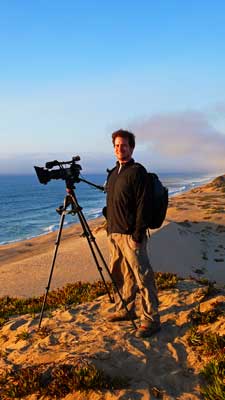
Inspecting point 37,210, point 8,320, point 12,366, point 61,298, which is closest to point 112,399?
point 12,366

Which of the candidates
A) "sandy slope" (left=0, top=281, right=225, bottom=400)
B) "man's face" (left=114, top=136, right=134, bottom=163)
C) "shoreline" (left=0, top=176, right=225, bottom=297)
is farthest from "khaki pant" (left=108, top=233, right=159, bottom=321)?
"shoreline" (left=0, top=176, right=225, bottom=297)

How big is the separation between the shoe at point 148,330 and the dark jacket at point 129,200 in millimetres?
1423

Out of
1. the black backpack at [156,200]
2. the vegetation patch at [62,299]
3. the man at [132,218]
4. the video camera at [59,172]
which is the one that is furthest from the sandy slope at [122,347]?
the video camera at [59,172]

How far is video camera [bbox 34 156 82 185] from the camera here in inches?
259

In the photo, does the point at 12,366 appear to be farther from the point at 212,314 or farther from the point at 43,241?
the point at 43,241

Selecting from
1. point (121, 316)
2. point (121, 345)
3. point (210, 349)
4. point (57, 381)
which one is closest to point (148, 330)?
point (121, 345)

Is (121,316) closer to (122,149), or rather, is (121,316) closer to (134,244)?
(134,244)

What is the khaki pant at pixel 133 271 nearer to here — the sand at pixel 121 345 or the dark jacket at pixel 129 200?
the dark jacket at pixel 129 200

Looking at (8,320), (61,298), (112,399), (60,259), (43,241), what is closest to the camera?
(112,399)

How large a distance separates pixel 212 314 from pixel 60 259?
36.3 ft

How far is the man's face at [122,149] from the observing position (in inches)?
245

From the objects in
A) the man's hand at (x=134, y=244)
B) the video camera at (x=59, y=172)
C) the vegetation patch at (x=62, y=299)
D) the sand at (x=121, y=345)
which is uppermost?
the video camera at (x=59, y=172)

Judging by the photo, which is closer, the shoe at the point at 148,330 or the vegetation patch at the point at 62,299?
the shoe at the point at 148,330

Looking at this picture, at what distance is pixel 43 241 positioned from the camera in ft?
106
